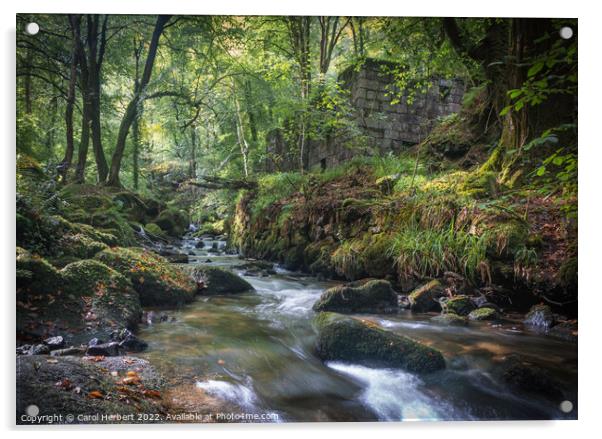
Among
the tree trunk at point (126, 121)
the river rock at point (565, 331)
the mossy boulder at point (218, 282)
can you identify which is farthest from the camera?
the mossy boulder at point (218, 282)

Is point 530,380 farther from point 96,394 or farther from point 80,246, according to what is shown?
point 80,246

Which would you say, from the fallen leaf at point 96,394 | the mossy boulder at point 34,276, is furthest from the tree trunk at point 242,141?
the fallen leaf at point 96,394

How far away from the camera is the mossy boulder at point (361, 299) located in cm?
291

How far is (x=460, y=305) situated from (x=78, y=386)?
2752mm

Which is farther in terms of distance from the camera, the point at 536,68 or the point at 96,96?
the point at 96,96

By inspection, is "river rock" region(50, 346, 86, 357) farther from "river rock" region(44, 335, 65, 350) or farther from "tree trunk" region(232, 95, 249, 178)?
"tree trunk" region(232, 95, 249, 178)

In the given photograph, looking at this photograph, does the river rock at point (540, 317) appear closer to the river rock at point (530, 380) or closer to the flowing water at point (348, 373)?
the flowing water at point (348, 373)

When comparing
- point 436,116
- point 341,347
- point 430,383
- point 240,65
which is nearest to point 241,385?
point 341,347

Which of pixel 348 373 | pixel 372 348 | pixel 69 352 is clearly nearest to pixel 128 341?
pixel 69 352

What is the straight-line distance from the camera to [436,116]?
4141 millimetres

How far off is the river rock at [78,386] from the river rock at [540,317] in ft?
8.44

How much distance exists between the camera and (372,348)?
232 cm

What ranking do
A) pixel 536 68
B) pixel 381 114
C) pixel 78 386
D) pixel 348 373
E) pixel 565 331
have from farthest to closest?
pixel 381 114
pixel 565 331
pixel 536 68
pixel 348 373
pixel 78 386
